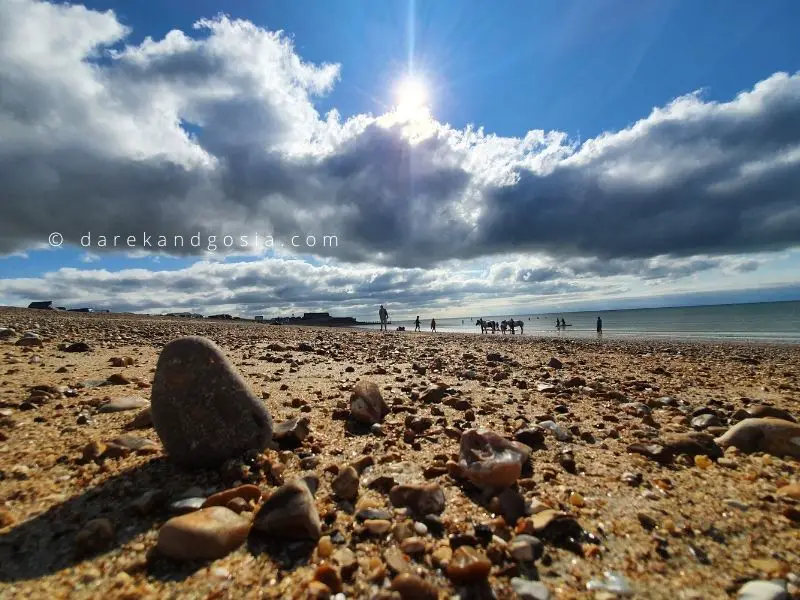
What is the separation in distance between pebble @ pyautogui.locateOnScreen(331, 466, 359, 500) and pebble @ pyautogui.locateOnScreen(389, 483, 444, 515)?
0.32 meters

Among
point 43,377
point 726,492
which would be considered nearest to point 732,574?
point 726,492

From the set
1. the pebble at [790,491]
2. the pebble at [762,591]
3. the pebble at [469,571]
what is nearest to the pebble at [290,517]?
the pebble at [469,571]

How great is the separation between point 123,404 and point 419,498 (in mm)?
4701

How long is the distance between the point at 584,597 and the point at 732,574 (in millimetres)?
1021

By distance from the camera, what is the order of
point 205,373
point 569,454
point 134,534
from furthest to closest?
point 569,454 < point 205,373 < point 134,534

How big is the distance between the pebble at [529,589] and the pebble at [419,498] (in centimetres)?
86

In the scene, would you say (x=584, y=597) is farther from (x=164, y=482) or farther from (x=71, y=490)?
(x=71, y=490)

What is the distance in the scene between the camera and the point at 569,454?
4254 millimetres

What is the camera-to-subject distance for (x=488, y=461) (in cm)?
353

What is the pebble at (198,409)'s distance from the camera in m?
3.69

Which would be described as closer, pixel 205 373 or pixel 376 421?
pixel 205 373

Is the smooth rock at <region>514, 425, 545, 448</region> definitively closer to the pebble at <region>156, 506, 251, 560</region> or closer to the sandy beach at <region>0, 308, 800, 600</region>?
the sandy beach at <region>0, 308, 800, 600</region>

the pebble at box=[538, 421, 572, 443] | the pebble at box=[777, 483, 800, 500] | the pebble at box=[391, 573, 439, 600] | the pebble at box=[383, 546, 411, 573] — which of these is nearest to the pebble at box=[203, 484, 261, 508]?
the pebble at box=[383, 546, 411, 573]

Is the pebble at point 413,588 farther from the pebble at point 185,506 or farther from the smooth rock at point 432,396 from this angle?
the smooth rock at point 432,396
